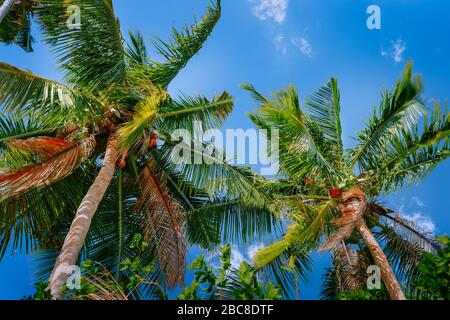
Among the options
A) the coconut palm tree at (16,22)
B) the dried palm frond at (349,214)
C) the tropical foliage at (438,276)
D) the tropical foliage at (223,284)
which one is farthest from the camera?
the coconut palm tree at (16,22)

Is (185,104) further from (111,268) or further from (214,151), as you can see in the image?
(111,268)

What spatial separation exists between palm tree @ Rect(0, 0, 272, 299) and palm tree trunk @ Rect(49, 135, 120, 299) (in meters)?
0.02

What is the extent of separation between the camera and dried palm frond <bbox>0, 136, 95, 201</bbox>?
6875 millimetres

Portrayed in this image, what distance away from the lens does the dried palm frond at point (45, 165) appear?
6.88 metres

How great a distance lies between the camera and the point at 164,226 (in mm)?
8867

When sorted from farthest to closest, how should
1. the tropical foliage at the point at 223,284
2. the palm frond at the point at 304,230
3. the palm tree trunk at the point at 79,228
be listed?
1. the palm frond at the point at 304,230
2. the palm tree trunk at the point at 79,228
3. the tropical foliage at the point at 223,284

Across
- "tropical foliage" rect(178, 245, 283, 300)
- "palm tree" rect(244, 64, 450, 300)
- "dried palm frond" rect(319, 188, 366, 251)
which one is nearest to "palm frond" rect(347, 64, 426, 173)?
"palm tree" rect(244, 64, 450, 300)

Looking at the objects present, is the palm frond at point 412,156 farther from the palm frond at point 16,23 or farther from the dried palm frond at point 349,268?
the palm frond at point 16,23

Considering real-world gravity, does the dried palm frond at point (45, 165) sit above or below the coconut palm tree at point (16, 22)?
below

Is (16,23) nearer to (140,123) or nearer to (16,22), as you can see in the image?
(16,22)

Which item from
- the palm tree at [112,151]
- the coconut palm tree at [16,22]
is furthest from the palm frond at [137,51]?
the coconut palm tree at [16,22]

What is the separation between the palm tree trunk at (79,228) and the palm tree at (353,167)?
3045 millimetres
